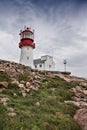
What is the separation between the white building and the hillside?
136 feet

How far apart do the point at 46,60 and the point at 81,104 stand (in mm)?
46694

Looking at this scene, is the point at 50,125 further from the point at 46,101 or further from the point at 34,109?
the point at 46,101

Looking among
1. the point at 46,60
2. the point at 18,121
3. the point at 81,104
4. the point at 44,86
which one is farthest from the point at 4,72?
the point at 46,60

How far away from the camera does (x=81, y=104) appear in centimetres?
1241

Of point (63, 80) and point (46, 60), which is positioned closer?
point (63, 80)

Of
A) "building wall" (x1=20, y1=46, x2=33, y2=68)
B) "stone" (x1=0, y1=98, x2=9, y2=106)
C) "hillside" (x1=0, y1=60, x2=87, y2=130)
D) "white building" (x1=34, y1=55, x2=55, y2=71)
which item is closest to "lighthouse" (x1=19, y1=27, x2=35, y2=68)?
"building wall" (x1=20, y1=46, x2=33, y2=68)

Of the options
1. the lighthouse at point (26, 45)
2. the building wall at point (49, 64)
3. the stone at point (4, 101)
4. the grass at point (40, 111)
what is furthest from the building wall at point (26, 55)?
the stone at point (4, 101)

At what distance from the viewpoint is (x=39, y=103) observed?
11820 mm

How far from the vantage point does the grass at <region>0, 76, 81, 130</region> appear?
938 centimetres

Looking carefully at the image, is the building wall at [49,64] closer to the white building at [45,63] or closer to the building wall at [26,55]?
the white building at [45,63]

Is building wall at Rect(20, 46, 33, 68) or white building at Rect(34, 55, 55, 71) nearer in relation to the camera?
building wall at Rect(20, 46, 33, 68)

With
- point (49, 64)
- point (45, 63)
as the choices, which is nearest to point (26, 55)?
point (45, 63)

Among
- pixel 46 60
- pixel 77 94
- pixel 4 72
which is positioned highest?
pixel 46 60

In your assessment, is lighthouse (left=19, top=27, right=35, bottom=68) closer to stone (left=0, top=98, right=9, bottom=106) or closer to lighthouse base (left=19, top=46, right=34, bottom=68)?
lighthouse base (left=19, top=46, right=34, bottom=68)
